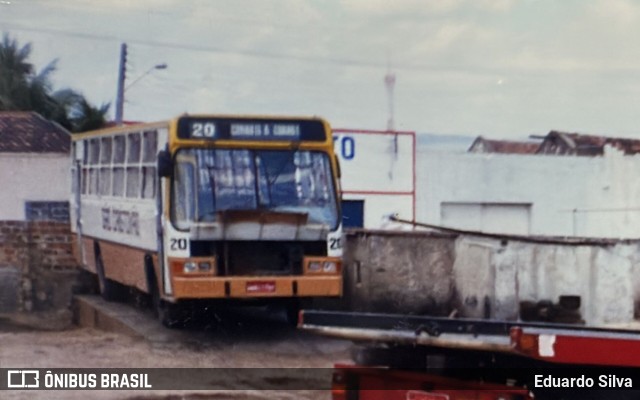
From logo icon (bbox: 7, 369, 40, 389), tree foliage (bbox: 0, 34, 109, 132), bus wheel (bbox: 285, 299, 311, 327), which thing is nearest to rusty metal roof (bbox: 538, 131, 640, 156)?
tree foliage (bbox: 0, 34, 109, 132)

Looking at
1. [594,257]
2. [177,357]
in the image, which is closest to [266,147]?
[177,357]

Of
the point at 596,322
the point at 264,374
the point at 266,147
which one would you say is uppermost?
the point at 266,147

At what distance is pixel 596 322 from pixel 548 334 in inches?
77.0

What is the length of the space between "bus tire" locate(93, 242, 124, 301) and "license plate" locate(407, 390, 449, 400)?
31.5 ft

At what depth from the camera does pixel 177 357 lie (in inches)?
468

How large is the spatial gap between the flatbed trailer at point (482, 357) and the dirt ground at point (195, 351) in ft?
10.3

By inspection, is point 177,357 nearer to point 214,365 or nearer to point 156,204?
point 214,365

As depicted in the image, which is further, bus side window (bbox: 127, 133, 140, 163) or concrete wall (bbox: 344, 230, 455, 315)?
bus side window (bbox: 127, 133, 140, 163)

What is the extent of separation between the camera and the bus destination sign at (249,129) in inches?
492

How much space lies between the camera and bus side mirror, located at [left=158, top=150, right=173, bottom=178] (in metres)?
12.4

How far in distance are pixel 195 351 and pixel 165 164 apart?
1.93m

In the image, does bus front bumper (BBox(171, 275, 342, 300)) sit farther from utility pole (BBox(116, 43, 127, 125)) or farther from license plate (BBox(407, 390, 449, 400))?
license plate (BBox(407, 390, 449, 400))

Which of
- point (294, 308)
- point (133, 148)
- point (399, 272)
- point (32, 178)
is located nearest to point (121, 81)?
point (133, 148)

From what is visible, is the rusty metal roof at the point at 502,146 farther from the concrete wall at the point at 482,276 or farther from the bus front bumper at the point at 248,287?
the bus front bumper at the point at 248,287
